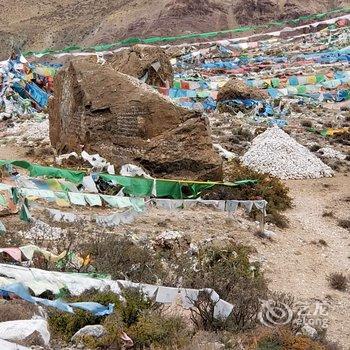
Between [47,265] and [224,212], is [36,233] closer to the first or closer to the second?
[47,265]

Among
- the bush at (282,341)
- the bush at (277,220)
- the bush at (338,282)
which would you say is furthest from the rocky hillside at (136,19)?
the bush at (282,341)

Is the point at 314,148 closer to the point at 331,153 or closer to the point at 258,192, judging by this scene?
the point at 331,153

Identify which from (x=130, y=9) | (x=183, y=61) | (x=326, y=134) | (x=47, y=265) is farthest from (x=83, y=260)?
(x=130, y=9)

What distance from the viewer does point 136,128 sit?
16.1 meters

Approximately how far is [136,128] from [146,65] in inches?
511

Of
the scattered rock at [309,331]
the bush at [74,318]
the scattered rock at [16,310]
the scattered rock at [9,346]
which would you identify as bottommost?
the scattered rock at [309,331]

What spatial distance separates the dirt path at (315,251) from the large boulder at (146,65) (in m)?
13.1

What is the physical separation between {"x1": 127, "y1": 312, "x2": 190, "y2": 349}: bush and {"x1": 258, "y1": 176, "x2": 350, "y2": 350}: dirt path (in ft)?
9.43

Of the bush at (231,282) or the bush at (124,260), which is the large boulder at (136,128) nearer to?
the bush at (231,282)

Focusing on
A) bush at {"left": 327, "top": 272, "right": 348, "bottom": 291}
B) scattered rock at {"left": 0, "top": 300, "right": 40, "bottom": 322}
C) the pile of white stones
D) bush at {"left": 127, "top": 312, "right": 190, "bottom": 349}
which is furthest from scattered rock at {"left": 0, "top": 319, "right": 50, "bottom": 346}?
the pile of white stones

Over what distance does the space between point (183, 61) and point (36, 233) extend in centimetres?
4239

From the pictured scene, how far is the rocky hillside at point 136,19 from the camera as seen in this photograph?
242ft

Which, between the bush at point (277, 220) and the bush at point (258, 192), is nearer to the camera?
the bush at point (277, 220)

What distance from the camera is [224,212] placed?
13859mm
